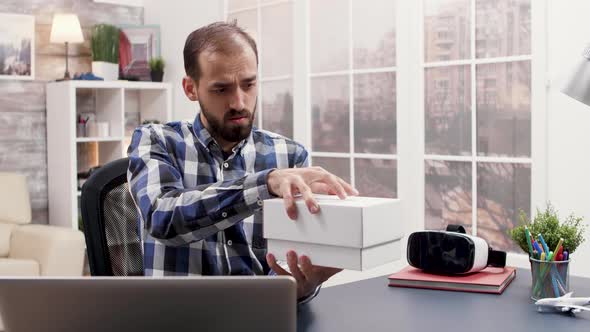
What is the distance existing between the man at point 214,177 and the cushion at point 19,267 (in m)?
2.76

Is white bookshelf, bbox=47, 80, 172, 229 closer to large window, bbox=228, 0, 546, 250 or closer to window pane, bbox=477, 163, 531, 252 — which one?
large window, bbox=228, 0, 546, 250

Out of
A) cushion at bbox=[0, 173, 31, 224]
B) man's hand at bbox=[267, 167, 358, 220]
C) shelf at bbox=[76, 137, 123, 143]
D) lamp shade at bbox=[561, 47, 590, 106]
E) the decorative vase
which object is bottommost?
cushion at bbox=[0, 173, 31, 224]

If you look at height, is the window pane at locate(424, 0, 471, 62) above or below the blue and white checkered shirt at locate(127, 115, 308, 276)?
above

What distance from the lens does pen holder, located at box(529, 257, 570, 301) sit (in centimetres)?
170

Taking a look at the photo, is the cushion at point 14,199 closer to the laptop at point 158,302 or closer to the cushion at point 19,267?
the cushion at point 19,267

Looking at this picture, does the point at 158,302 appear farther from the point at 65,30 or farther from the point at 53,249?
the point at 65,30

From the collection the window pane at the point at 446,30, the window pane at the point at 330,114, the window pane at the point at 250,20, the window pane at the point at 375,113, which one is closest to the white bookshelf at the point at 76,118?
the window pane at the point at 250,20

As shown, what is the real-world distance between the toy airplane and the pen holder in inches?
2.2

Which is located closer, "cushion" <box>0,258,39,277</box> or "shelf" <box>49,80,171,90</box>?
"cushion" <box>0,258,39,277</box>

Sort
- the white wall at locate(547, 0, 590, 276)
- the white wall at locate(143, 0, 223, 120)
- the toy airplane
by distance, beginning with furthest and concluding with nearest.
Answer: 1. the white wall at locate(143, 0, 223, 120)
2. the white wall at locate(547, 0, 590, 276)
3. the toy airplane

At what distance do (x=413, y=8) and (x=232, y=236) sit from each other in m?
2.39

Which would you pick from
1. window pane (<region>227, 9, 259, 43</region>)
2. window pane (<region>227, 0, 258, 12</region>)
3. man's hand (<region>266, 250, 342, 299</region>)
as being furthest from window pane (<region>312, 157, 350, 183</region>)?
man's hand (<region>266, 250, 342, 299</region>)

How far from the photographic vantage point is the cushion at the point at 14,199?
15.6 ft

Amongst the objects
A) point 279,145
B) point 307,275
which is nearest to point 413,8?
point 279,145
